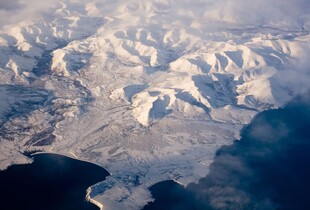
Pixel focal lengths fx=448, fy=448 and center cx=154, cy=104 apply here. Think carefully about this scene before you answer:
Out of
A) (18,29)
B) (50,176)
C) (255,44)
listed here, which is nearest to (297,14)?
(255,44)

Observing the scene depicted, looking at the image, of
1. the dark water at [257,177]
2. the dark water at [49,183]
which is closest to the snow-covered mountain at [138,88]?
the dark water at [49,183]

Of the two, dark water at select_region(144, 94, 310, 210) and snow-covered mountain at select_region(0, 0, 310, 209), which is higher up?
dark water at select_region(144, 94, 310, 210)

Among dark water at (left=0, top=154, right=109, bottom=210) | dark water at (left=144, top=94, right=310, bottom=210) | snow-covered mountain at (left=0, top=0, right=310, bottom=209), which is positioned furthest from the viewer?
snow-covered mountain at (left=0, top=0, right=310, bottom=209)

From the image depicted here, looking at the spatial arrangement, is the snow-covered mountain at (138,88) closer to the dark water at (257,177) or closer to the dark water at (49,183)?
the dark water at (49,183)

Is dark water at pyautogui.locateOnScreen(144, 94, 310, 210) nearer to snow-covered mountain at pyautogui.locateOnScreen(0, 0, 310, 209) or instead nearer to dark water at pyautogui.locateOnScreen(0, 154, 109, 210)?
snow-covered mountain at pyautogui.locateOnScreen(0, 0, 310, 209)

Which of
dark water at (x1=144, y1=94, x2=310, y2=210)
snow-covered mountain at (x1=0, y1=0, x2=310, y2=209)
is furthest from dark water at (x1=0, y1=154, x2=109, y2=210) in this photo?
dark water at (x1=144, y1=94, x2=310, y2=210)

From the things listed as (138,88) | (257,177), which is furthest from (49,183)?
(138,88)

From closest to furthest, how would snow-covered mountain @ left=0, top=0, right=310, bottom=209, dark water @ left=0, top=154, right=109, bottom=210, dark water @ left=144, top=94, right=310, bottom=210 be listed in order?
1. dark water @ left=144, top=94, right=310, bottom=210
2. dark water @ left=0, top=154, right=109, bottom=210
3. snow-covered mountain @ left=0, top=0, right=310, bottom=209
